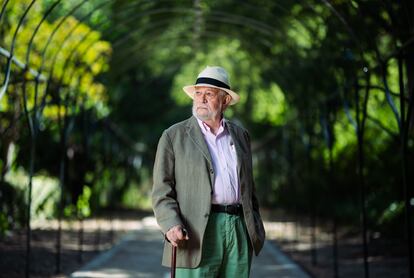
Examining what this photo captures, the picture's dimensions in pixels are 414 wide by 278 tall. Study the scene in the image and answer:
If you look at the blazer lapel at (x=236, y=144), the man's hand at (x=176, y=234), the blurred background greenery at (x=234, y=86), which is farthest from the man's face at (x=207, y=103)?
the blurred background greenery at (x=234, y=86)

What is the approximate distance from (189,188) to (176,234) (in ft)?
0.94

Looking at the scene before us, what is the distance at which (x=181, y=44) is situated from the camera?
16.6 meters

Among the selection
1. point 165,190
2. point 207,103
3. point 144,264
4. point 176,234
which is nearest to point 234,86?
point 144,264

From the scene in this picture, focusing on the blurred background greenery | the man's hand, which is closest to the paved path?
the blurred background greenery

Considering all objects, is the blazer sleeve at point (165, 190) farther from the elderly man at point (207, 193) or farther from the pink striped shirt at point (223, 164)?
the pink striped shirt at point (223, 164)

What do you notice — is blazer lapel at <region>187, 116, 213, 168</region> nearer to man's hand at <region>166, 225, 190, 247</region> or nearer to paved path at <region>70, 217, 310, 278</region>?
man's hand at <region>166, 225, 190, 247</region>

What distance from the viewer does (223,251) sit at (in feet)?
12.3

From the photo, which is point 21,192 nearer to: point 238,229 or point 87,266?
point 87,266

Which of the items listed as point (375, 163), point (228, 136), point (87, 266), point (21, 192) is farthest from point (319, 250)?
point (228, 136)

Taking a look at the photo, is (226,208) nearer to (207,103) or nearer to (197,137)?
(197,137)

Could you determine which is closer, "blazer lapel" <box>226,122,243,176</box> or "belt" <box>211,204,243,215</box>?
"belt" <box>211,204,243,215</box>

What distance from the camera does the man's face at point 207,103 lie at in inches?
155

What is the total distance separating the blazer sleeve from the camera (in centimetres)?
370

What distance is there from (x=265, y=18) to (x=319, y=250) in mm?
5209
